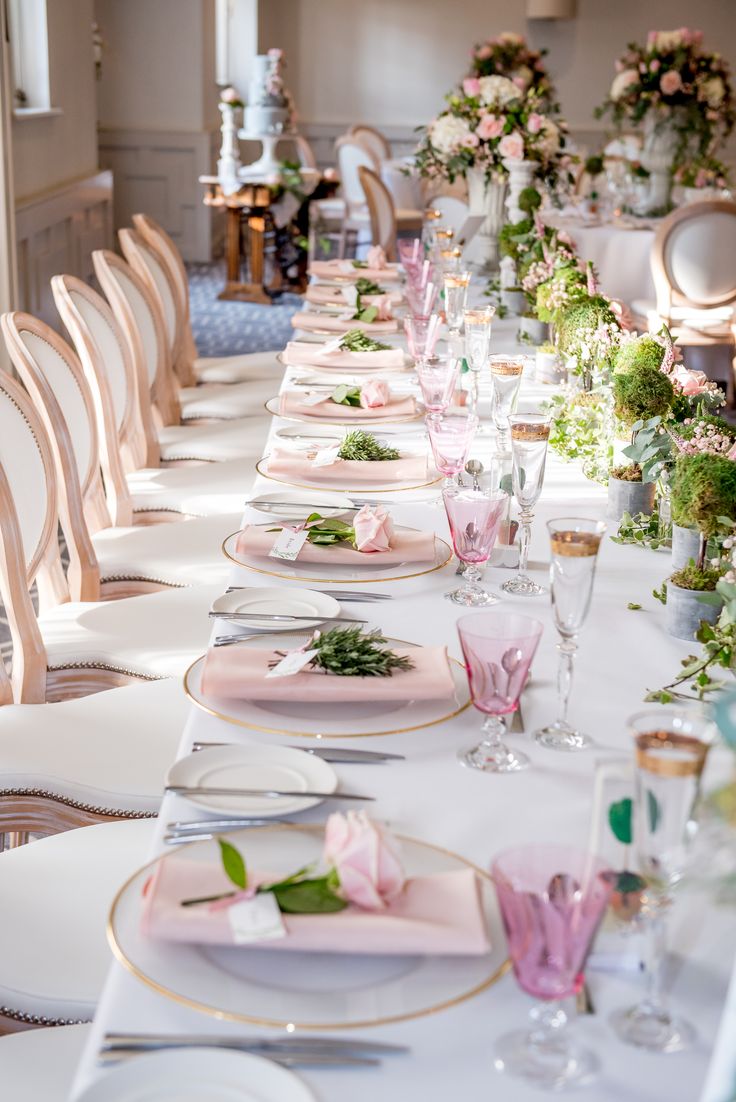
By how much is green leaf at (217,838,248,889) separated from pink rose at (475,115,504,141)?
12.0 ft

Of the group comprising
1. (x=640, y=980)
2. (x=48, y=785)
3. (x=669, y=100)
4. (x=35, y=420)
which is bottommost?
(x=48, y=785)

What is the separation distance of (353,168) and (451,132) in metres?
5.21

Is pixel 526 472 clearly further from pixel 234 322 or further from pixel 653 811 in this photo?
pixel 234 322

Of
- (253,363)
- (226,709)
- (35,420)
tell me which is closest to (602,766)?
(226,709)

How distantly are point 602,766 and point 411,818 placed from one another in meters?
0.29

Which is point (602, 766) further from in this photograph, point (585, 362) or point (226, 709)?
point (585, 362)

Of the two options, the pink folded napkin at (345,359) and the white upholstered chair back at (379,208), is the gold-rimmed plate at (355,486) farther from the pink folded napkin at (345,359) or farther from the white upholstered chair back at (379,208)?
the white upholstered chair back at (379,208)

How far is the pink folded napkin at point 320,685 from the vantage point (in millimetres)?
1243

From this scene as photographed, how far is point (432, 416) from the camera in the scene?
5.95 ft

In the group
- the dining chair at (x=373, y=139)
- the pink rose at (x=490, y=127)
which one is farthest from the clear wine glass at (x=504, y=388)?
the dining chair at (x=373, y=139)

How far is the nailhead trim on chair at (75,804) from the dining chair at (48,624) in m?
0.35

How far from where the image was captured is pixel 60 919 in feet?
4.51

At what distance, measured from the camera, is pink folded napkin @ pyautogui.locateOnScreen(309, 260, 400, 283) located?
4.27 metres

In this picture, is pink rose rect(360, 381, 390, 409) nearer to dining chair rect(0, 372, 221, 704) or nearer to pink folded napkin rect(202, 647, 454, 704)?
dining chair rect(0, 372, 221, 704)
